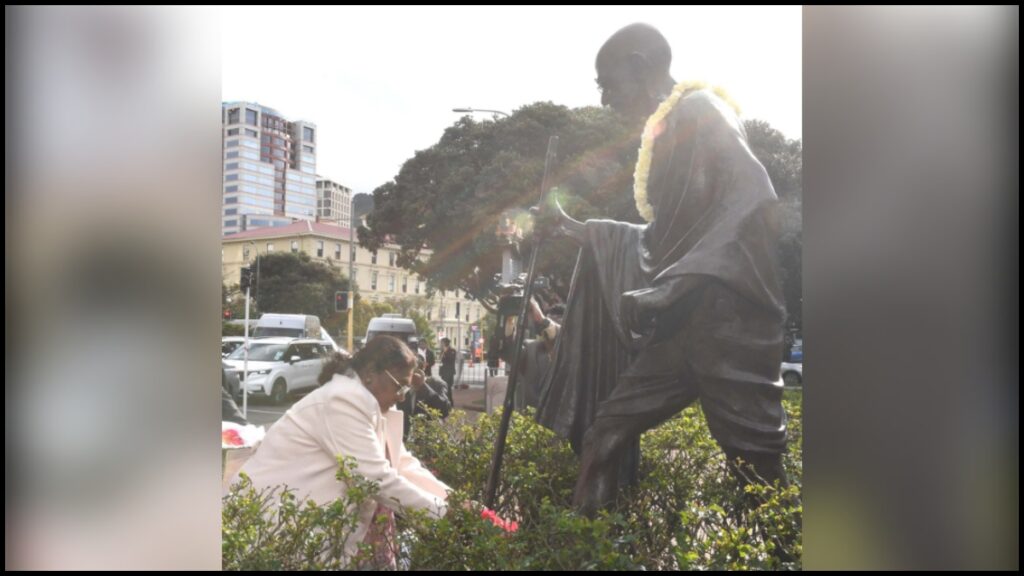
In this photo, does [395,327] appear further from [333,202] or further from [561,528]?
[561,528]

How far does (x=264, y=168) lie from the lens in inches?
172

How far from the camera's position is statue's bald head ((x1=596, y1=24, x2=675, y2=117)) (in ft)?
13.6

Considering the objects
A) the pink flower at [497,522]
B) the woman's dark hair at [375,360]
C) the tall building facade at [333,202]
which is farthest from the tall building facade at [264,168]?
the pink flower at [497,522]

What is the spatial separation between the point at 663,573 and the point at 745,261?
1469 millimetres

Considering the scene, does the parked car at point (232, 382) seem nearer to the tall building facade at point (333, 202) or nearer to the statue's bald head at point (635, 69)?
the tall building facade at point (333, 202)

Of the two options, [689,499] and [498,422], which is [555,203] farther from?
[689,499]

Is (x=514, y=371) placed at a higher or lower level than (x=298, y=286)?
lower

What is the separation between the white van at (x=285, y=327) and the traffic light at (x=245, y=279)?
7.1 inches

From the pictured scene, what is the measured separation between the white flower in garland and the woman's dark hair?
1.48 meters

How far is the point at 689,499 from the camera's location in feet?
14.1

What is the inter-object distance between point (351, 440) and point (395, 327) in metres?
0.81

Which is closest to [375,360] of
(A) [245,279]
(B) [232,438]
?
(A) [245,279]

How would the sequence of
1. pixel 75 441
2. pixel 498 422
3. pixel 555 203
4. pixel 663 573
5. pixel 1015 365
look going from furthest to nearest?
pixel 498 422 → pixel 555 203 → pixel 663 573 → pixel 75 441 → pixel 1015 365

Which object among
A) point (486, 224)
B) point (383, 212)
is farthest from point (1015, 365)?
point (383, 212)
